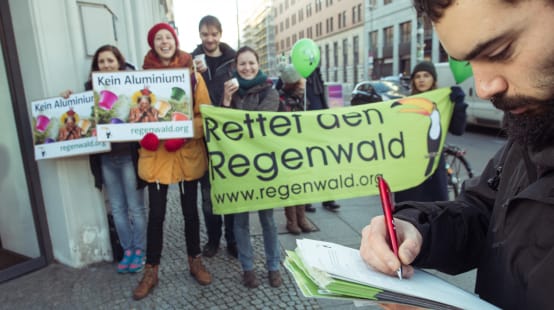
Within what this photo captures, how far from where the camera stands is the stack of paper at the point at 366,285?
2.56 ft

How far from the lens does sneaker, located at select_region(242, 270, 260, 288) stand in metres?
3.08

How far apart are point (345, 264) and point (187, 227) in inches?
100

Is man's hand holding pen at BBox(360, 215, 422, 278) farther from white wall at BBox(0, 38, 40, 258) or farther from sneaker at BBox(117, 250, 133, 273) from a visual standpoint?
white wall at BBox(0, 38, 40, 258)

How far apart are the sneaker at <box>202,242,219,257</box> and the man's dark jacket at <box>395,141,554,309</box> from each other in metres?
2.88

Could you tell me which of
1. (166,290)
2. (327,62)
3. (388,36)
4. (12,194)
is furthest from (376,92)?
(327,62)

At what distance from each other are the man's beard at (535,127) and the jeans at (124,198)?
121 inches

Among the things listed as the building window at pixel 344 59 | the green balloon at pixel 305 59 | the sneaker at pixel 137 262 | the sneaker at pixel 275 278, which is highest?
the building window at pixel 344 59

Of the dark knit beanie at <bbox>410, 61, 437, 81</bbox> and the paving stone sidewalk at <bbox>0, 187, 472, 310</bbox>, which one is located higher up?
the dark knit beanie at <bbox>410, 61, 437, 81</bbox>

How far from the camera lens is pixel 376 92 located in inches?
547

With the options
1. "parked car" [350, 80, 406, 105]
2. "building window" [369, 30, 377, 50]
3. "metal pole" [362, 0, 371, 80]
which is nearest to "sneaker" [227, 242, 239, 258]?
"parked car" [350, 80, 406, 105]

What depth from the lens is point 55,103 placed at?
308 centimetres

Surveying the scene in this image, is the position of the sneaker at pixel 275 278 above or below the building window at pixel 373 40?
below

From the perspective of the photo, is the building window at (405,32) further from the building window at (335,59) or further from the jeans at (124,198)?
the jeans at (124,198)

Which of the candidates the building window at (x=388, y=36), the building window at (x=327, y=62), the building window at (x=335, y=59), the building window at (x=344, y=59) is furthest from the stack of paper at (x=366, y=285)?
the building window at (x=327, y=62)
